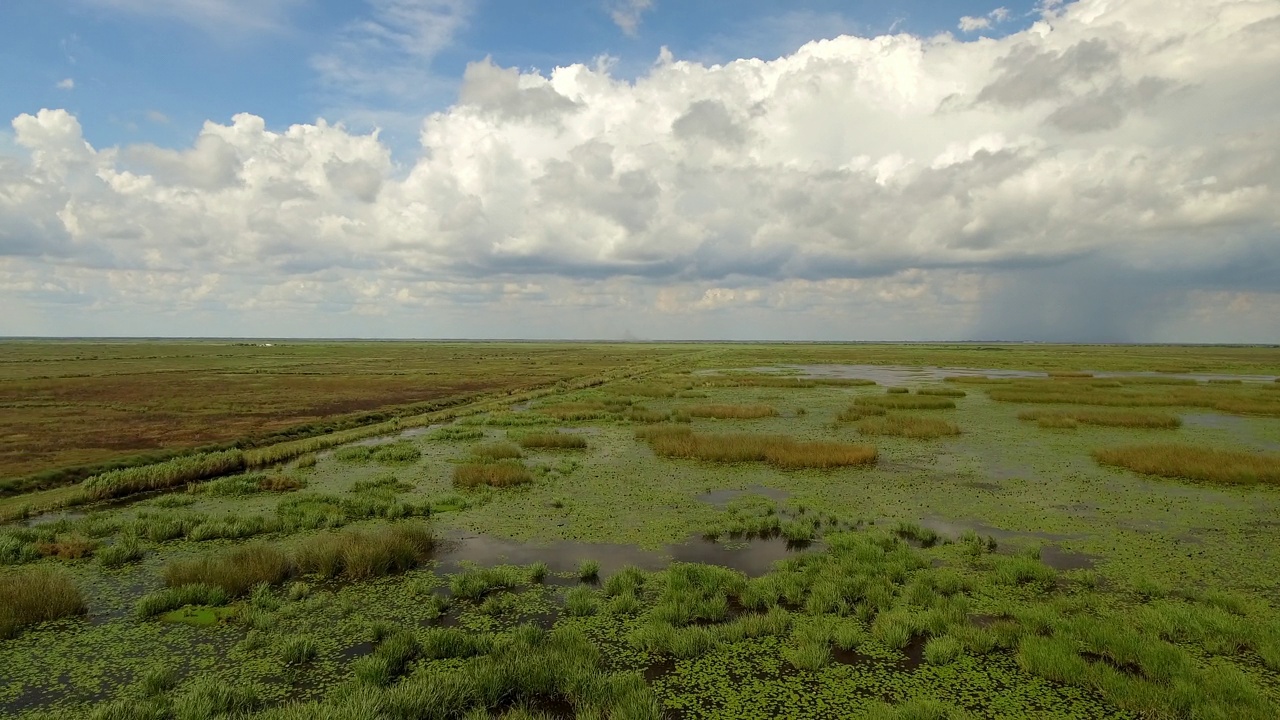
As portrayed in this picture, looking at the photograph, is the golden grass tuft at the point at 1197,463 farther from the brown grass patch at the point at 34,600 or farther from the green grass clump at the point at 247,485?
the brown grass patch at the point at 34,600

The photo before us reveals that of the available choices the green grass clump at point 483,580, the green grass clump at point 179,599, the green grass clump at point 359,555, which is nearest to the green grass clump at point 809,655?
the green grass clump at point 483,580

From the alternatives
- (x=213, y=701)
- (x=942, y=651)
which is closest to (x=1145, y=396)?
(x=942, y=651)

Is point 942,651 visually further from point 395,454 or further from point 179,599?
point 395,454

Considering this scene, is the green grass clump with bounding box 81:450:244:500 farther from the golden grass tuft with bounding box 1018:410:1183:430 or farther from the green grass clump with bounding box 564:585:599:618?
the golden grass tuft with bounding box 1018:410:1183:430

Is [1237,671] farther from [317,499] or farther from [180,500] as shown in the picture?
[180,500]

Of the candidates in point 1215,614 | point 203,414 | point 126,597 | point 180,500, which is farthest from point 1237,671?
point 203,414

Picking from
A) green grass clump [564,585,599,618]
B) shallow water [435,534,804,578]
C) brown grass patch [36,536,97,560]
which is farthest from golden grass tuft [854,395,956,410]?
brown grass patch [36,536,97,560]
